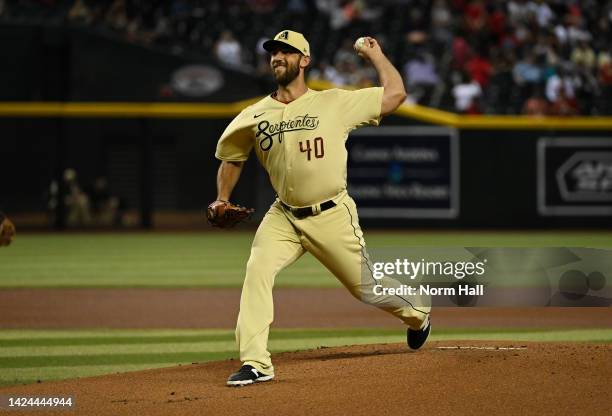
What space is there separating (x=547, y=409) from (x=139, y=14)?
1812cm

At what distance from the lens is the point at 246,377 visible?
5.79m

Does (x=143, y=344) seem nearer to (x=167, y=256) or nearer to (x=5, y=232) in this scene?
(x=5, y=232)

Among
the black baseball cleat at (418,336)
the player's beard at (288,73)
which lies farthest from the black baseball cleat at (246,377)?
the player's beard at (288,73)

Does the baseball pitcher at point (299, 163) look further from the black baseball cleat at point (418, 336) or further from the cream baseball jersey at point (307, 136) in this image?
the black baseball cleat at point (418, 336)

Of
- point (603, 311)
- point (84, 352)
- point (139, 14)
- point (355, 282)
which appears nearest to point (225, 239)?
point (139, 14)

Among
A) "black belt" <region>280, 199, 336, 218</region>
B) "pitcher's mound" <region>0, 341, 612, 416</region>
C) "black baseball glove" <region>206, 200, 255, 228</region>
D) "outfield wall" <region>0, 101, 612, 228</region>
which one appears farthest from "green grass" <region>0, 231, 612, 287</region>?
"black belt" <region>280, 199, 336, 218</region>

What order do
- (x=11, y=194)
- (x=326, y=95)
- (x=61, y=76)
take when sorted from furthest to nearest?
(x=11, y=194), (x=61, y=76), (x=326, y=95)

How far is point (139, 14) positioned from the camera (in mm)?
22016

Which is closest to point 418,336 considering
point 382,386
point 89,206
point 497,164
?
point 382,386

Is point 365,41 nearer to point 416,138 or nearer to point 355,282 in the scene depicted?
point 355,282

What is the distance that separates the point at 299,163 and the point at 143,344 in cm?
275

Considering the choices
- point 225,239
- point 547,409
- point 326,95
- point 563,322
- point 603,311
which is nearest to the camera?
point 547,409

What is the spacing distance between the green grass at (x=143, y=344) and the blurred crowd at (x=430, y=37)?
11547 mm

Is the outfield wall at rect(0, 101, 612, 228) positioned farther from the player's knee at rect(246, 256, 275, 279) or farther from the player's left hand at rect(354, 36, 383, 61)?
the player's knee at rect(246, 256, 275, 279)
